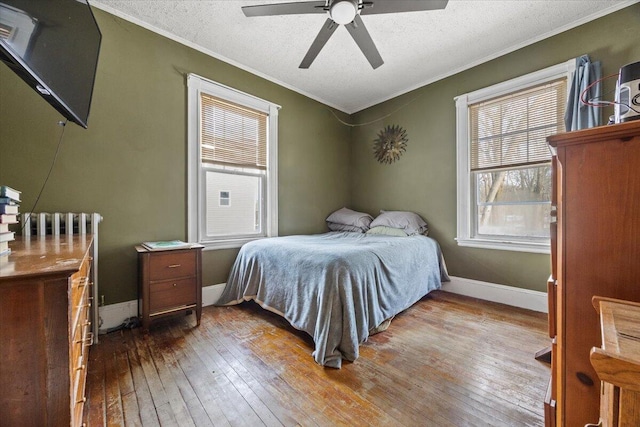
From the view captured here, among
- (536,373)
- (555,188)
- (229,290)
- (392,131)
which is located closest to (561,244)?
(555,188)

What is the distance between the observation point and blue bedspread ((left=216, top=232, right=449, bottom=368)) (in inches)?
67.6

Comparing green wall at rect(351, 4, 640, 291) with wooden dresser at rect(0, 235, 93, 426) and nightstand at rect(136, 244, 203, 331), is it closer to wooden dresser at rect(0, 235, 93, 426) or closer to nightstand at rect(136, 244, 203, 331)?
nightstand at rect(136, 244, 203, 331)

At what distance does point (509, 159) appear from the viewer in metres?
2.71

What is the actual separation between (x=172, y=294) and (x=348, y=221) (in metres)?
2.30

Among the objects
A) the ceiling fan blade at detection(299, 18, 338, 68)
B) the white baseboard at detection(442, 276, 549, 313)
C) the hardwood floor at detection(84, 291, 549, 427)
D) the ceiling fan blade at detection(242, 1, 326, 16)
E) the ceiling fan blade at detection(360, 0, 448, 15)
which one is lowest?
the hardwood floor at detection(84, 291, 549, 427)

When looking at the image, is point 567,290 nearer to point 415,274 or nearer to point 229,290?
point 415,274

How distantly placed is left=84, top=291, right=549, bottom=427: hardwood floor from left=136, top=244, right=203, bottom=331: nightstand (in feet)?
0.63

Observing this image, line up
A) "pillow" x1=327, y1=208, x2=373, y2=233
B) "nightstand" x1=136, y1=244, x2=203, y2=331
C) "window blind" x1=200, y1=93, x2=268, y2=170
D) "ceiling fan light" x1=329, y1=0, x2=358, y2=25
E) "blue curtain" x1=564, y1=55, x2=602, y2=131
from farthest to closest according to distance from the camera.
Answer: "pillow" x1=327, y1=208, x2=373, y2=233 → "window blind" x1=200, y1=93, x2=268, y2=170 → "blue curtain" x1=564, y1=55, x2=602, y2=131 → "nightstand" x1=136, y1=244, x2=203, y2=331 → "ceiling fan light" x1=329, y1=0, x2=358, y2=25

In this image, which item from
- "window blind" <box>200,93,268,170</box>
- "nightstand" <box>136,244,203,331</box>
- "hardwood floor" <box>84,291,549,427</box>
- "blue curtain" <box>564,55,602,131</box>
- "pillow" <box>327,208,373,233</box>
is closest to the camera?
"hardwood floor" <box>84,291,549,427</box>

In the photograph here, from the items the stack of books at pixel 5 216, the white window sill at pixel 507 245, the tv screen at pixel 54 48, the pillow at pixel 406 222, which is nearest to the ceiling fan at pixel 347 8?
the tv screen at pixel 54 48

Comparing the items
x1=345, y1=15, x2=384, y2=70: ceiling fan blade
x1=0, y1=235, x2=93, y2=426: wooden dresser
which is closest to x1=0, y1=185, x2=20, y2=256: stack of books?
x1=0, y1=235, x2=93, y2=426: wooden dresser

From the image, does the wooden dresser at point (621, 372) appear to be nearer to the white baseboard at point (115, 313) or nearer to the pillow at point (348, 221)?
the white baseboard at point (115, 313)

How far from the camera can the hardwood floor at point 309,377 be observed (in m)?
1.25

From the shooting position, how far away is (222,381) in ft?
4.92
